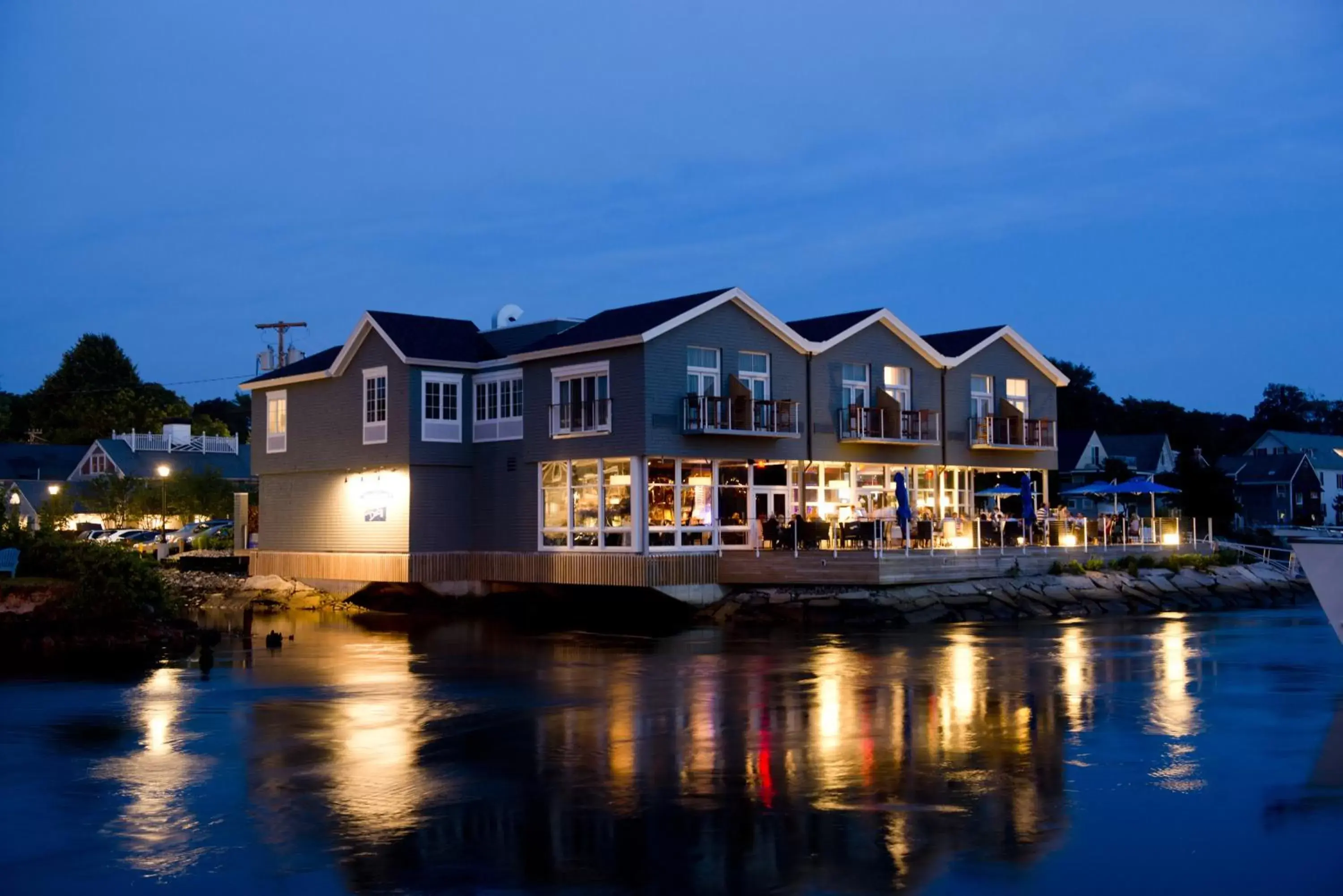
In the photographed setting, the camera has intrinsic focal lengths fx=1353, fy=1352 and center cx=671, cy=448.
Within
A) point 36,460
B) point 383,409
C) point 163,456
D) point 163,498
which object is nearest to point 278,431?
point 383,409

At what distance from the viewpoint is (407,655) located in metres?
26.3

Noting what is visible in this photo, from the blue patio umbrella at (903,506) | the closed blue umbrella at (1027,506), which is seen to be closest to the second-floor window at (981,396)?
the closed blue umbrella at (1027,506)

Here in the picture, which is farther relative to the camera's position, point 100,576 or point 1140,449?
point 1140,449

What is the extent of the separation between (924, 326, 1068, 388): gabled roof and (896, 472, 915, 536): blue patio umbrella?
7671mm

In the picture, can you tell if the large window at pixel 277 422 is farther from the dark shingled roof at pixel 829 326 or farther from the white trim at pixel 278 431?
the dark shingled roof at pixel 829 326

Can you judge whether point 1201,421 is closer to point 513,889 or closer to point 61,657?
point 61,657

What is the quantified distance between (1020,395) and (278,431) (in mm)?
24466

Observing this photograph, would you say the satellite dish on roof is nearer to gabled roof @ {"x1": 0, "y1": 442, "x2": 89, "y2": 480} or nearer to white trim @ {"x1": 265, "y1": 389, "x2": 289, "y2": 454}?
→ white trim @ {"x1": 265, "y1": 389, "x2": 289, "y2": 454}

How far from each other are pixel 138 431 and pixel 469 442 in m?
59.3

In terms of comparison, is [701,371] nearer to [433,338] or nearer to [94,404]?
[433,338]

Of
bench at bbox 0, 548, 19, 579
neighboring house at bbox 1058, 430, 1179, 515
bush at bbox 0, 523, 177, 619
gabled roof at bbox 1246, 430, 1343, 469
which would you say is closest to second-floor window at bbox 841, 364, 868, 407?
bush at bbox 0, 523, 177, 619

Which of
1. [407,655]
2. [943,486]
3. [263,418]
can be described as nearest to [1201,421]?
[943,486]

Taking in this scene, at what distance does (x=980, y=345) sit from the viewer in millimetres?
42281

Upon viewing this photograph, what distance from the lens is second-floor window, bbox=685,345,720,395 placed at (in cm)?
3506
